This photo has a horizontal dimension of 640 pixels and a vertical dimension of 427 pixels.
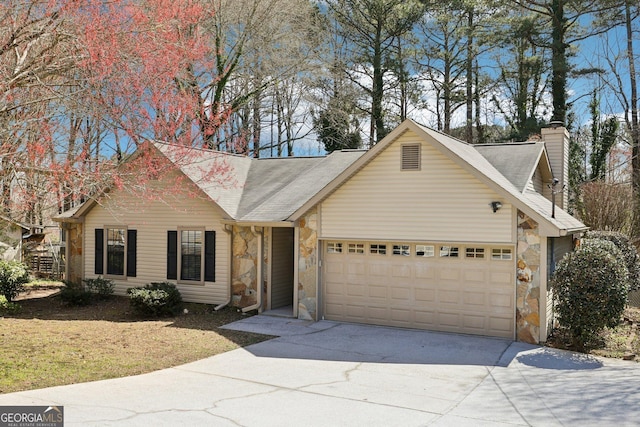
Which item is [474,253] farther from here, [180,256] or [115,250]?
[115,250]

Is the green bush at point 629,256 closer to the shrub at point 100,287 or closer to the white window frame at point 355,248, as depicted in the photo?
the white window frame at point 355,248

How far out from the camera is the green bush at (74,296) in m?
15.3

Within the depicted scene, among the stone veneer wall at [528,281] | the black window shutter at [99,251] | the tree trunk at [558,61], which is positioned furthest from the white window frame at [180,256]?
the tree trunk at [558,61]

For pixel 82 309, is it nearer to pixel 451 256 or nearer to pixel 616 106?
pixel 451 256

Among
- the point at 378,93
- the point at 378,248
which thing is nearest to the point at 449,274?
the point at 378,248

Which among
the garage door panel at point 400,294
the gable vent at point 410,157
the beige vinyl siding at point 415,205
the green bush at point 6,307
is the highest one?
the gable vent at point 410,157

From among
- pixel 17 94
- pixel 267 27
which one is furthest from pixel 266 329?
pixel 267 27

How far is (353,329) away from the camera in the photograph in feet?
41.1

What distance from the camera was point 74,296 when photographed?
601 inches

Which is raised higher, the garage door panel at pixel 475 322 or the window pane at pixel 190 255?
the window pane at pixel 190 255

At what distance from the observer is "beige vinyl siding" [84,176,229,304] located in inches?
590

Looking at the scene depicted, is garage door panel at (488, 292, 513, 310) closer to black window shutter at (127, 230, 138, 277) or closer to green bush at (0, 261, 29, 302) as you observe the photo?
black window shutter at (127, 230, 138, 277)

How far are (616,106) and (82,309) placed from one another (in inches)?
978

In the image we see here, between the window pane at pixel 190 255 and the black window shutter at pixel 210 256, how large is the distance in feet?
0.71
